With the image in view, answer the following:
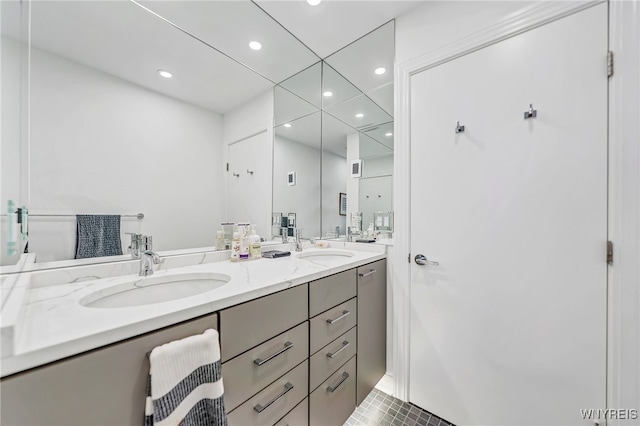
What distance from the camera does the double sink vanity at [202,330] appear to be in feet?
1.60

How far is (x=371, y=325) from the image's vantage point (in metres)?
1.50

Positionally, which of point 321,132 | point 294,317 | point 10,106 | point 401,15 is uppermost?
point 401,15

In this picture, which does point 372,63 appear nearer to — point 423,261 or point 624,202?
point 423,261

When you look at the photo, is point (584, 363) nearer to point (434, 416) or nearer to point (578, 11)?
point (434, 416)

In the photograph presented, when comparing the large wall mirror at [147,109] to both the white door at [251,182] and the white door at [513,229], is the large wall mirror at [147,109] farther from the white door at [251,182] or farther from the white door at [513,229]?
the white door at [513,229]

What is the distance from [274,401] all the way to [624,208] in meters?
1.59

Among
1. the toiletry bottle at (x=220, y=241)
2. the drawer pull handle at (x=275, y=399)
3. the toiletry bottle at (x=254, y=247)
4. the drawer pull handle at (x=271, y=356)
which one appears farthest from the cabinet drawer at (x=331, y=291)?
the toiletry bottle at (x=220, y=241)

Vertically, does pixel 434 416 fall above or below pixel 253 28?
below

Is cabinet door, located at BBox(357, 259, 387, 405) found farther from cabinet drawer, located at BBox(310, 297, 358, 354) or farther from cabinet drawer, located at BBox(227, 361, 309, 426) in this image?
cabinet drawer, located at BBox(227, 361, 309, 426)

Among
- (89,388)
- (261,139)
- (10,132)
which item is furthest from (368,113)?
(89,388)

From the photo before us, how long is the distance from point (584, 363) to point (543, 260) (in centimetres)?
45

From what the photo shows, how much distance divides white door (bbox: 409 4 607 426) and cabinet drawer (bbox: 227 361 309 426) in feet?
2.77

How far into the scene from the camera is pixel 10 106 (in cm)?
75

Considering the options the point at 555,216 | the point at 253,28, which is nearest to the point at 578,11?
the point at 555,216
